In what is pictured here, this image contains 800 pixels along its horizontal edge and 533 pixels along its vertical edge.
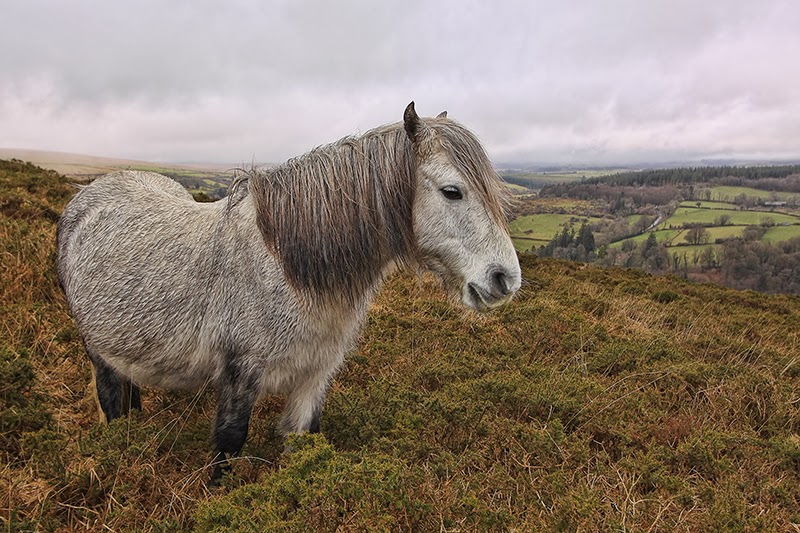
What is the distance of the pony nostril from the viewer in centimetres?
247

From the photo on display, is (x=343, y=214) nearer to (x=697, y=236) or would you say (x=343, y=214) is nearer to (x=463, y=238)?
(x=463, y=238)

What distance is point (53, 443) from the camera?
2.80 metres

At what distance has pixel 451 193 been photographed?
2.59 m

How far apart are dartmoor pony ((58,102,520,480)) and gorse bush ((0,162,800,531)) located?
55cm

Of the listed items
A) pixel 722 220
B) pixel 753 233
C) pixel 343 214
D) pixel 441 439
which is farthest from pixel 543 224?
pixel 343 214

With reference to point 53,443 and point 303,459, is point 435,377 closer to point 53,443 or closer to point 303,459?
point 303,459

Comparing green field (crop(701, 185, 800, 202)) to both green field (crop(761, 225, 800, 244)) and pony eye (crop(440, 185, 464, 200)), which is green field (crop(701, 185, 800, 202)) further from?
pony eye (crop(440, 185, 464, 200))

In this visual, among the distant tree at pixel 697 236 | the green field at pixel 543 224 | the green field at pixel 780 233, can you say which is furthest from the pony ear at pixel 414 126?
the green field at pixel 780 233

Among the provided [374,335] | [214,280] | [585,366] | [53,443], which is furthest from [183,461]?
[585,366]

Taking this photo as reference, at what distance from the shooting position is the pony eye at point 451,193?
8.41ft

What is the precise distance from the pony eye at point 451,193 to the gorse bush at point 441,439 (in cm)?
161

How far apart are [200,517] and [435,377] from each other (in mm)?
2877

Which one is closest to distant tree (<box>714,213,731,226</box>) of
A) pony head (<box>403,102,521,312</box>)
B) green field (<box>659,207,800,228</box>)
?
green field (<box>659,207,800,228</box>)

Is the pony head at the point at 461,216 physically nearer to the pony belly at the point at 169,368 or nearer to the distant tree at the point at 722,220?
the pony belly at the point at 169,368
